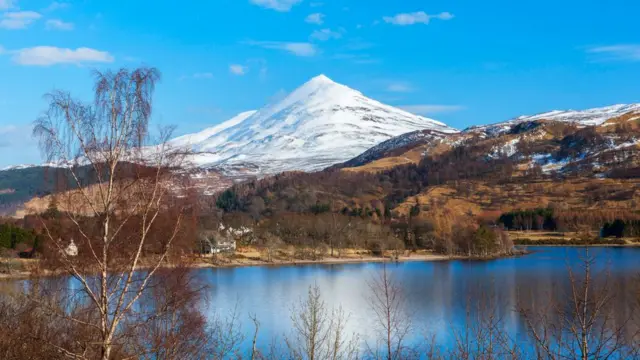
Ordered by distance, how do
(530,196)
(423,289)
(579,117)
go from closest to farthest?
(423,289)
(530,196)
(579,117)

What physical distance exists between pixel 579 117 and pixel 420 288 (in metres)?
132

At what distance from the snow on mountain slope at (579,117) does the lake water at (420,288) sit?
85.5 metres

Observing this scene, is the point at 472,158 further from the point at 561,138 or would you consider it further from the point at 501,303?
the point at 501,303

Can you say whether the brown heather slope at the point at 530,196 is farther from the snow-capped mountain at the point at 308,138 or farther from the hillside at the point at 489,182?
the snow-capped mountain at the point at 308,138

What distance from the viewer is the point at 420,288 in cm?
2556

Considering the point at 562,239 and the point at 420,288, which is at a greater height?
the point at 562,239

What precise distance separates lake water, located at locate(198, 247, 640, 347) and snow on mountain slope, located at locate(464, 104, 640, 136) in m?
85.5

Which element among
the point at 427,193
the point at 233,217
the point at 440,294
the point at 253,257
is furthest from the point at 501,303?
the point at 427,193

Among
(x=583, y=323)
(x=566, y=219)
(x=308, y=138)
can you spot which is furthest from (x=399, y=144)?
(x=583, y=323)

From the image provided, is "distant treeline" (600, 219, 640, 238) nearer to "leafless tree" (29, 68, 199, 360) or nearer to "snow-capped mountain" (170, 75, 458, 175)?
"leafless tree" (29, 68, 199, 360)

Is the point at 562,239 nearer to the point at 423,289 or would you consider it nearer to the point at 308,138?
the point at 423,289

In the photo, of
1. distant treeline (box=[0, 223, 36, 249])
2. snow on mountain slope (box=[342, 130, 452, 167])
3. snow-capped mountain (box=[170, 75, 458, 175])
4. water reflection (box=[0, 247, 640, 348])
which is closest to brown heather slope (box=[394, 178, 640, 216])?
water reflection (box=[0, 247, 640, 348])

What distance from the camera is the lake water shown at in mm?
17250

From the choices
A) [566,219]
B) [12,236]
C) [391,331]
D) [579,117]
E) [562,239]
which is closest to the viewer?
[391,331]
